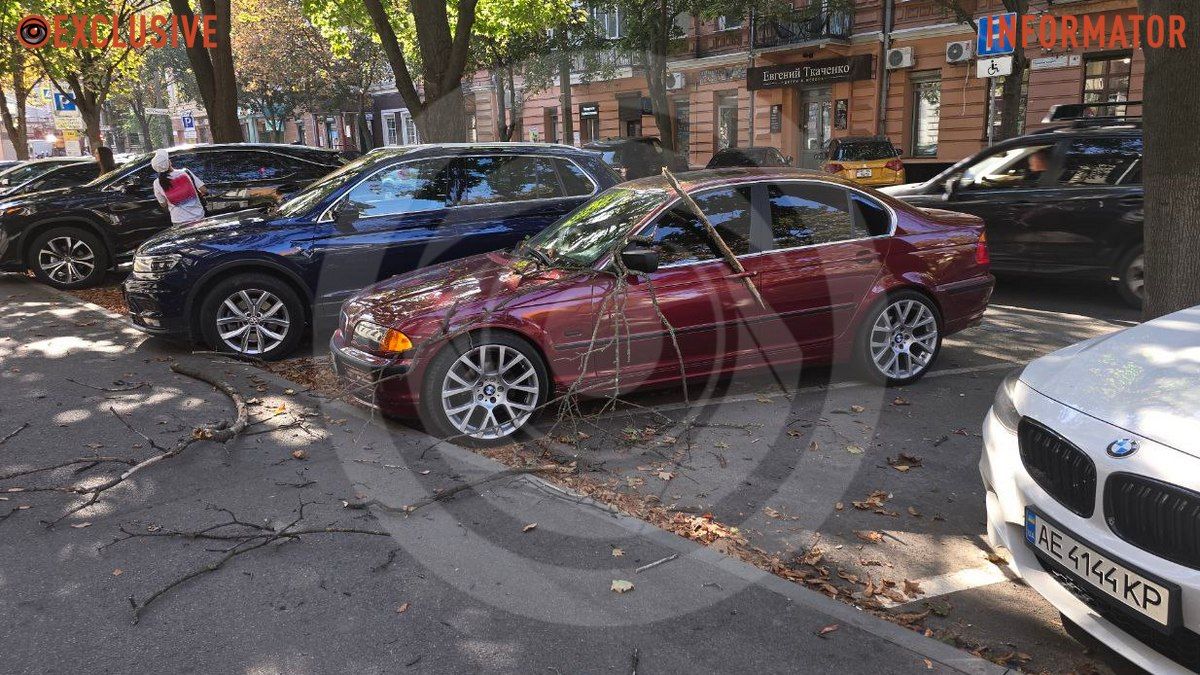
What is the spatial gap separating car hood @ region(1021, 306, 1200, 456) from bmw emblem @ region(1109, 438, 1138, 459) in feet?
0.17

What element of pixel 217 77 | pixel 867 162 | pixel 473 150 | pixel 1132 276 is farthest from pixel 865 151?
pixel 473 150

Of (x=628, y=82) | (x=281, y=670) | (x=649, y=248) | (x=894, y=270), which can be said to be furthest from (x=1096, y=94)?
(x=281, y=670)

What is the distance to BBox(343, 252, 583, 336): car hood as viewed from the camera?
5.08 metres

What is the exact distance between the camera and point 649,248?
5426 mm

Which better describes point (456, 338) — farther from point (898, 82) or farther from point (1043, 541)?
point (898, 82)

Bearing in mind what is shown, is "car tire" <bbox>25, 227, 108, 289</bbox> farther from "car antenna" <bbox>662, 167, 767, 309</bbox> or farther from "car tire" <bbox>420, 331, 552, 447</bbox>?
"car antenna" <bbox>662, 167, 767, 309</bbox>

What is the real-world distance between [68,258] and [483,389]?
8149mm

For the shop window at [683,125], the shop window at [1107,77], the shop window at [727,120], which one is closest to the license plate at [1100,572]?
the shop window at [1107,77]

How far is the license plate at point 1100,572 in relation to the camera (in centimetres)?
253

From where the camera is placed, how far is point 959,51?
23703 millimetres

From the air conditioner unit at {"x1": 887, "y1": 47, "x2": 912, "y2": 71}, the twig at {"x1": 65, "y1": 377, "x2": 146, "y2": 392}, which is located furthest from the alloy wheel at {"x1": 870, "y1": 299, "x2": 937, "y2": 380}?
the air conditioner unit at {"x1": 887, "y1": 47, "x2": 912, "y2": 71}

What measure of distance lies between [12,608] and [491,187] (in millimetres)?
5117

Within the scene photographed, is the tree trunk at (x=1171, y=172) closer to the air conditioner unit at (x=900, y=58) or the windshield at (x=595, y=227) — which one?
the windshield at (x=595, y=227)

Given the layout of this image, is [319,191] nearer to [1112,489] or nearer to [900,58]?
[1112,489]
